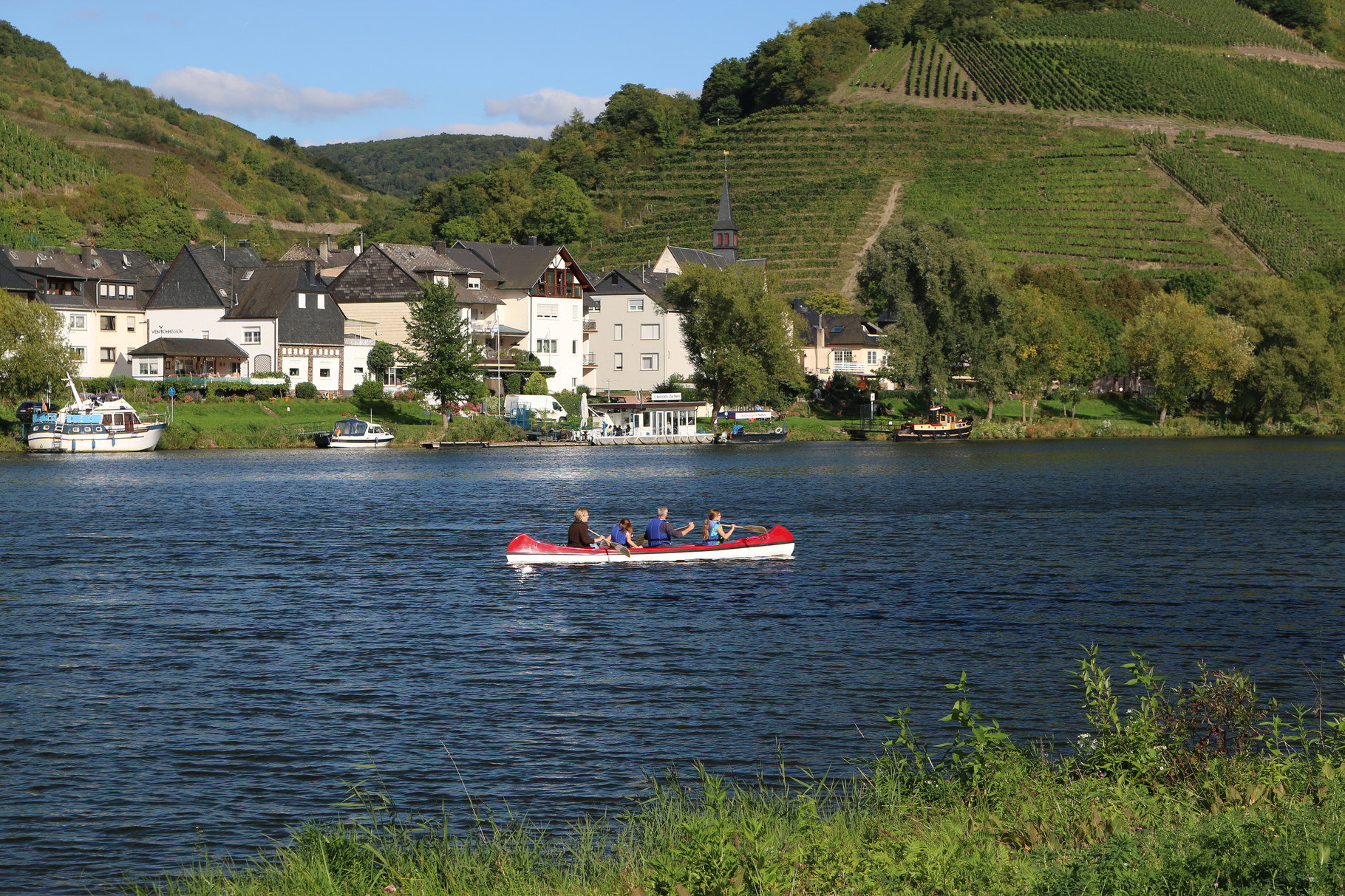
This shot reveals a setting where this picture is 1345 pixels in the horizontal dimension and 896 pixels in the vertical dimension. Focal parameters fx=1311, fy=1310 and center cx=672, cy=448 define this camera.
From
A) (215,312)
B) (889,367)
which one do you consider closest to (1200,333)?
(889,367)

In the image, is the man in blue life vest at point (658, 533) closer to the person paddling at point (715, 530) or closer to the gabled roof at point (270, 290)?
the person paddling at point (715, 530)

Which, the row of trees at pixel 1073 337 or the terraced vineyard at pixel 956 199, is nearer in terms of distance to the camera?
the row of trees at pixel 1073 337

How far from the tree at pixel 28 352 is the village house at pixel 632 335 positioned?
172 ft

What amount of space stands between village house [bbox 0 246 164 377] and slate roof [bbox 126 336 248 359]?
489cm

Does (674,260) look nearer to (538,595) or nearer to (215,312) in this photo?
(215,312)

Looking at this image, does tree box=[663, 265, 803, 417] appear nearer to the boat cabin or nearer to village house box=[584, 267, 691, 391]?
the boat cabin

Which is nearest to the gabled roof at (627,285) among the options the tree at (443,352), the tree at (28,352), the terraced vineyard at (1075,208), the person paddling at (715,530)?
the tree at (443,352)

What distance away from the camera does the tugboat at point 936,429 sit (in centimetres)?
10462

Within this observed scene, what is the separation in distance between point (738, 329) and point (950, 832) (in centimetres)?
9352

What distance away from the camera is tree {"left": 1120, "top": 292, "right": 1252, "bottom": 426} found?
106 meters

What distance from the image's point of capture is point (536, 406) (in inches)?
4215

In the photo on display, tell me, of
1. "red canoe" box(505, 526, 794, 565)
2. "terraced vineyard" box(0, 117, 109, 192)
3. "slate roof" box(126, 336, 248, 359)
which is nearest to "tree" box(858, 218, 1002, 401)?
"slate roof" box(126, 336, 248, 359)

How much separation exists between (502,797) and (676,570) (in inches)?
831

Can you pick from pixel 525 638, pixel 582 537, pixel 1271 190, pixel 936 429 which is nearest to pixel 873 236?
pixel 1271 190
